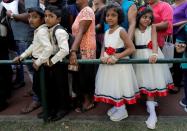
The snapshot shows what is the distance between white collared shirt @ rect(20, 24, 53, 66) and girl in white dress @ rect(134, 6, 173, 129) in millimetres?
1080

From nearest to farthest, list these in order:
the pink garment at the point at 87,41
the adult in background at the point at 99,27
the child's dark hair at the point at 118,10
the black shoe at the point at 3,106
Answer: the child's dark hair at the point at 118,10, the pink garment at the point at 87,41, the adult in background at the point at 99,27, the black shoe at the point at 3,106

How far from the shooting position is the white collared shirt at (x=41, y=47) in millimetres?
3592

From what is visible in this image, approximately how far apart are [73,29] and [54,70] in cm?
56

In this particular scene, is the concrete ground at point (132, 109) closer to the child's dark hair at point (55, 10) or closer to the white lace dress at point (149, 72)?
the white lace dress at point (149, 72)

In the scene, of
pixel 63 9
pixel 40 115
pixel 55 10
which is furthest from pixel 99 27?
pixel 40 115

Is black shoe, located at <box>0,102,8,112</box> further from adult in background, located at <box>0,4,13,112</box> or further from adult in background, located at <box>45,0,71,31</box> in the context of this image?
adult in background, located at <box>45,0,71,31</box>

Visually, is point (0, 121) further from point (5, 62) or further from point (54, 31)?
point (54, 31)

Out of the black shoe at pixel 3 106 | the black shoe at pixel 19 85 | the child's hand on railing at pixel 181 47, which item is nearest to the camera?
the child's hand on railing at pixel 181 47

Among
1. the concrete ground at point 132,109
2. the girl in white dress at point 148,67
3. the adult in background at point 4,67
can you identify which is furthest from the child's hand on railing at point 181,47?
the adult in background at point 4,67

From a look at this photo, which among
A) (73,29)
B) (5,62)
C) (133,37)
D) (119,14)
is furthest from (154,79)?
(5,62)

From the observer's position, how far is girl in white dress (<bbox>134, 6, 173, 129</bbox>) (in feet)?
12.2

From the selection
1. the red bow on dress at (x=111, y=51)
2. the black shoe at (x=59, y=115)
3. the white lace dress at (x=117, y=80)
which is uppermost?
the red bow on dress at (x=111, y=51)

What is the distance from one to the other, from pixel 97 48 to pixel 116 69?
64cm

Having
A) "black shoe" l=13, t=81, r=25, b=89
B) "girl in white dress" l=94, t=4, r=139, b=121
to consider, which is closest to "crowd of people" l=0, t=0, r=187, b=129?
"girl in white dress" l=94, t=4, r=139, b=121
